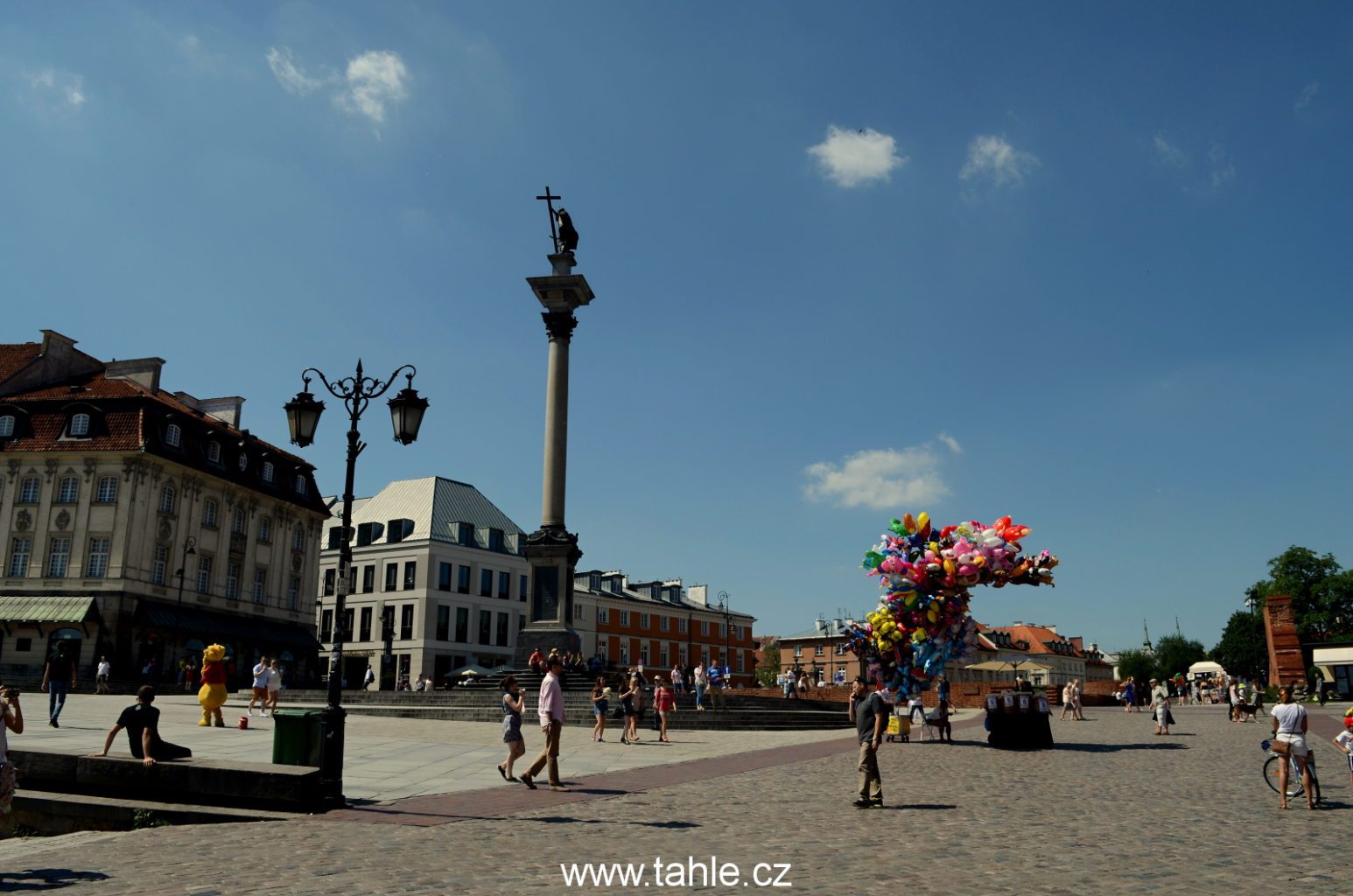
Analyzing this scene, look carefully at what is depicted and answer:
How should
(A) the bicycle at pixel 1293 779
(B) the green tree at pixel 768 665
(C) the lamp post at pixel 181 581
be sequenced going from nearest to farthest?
(A) the bicycle at pixel 1293 779 < (C) the lamp post at pixel 181 581 < (B) the green tree at pixel 768 665

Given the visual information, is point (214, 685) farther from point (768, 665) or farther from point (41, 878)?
point (768, 665)

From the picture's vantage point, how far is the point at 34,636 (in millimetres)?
47375

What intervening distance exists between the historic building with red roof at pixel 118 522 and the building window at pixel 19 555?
0.06m

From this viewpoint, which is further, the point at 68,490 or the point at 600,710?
the point at 68,490

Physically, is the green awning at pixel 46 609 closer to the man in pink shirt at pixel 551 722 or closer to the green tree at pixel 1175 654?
the man in pink shirt at pixel 551 722

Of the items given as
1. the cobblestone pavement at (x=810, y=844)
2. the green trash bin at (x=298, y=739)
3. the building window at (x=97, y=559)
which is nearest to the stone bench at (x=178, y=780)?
the green trash bin at (x=298, y=739)

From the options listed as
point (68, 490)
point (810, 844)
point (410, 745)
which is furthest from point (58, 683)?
point (68, 490)

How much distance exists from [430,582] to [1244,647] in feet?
266

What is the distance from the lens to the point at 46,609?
47.0 meters

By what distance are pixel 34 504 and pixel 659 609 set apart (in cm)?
5058

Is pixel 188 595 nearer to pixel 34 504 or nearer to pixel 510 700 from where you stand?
pixel 34 504

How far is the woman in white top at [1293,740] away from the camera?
532 inches

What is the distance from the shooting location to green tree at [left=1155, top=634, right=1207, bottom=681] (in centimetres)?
13688

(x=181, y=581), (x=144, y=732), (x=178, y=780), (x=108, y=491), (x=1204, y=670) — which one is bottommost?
(x=178, y=780)
